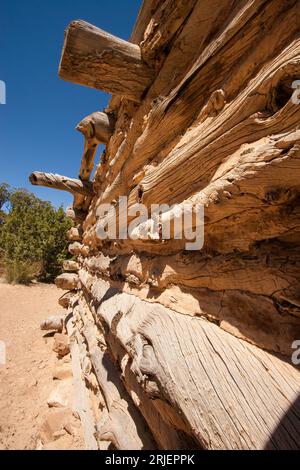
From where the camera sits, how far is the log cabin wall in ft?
2.01

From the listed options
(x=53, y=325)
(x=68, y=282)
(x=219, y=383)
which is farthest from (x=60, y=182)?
(x=219, y=383)

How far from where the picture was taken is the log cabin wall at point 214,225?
611 mm

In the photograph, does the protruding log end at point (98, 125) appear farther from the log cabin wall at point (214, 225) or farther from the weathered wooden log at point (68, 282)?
the weathered wooden log at point (68, 282)

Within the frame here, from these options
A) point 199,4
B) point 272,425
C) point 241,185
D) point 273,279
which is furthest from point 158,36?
point 272,425

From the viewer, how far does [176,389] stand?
0.70m

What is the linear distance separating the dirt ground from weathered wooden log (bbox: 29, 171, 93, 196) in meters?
2.53

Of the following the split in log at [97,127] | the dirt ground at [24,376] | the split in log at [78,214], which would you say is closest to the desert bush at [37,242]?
→ the dirt ground at [24,376]

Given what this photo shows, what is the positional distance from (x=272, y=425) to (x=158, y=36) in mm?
1616

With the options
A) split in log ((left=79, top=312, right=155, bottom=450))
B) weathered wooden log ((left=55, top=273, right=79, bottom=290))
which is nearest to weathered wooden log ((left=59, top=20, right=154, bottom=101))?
split in log ((left=79, top=312, right=155, bottom=450))

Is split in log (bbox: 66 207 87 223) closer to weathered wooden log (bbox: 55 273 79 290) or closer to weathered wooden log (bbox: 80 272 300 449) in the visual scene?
weathered wooden log (bbox: 55 273 79 290)

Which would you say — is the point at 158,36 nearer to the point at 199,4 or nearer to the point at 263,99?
the point at 199,4

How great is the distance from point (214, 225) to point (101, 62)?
109 centimetres
